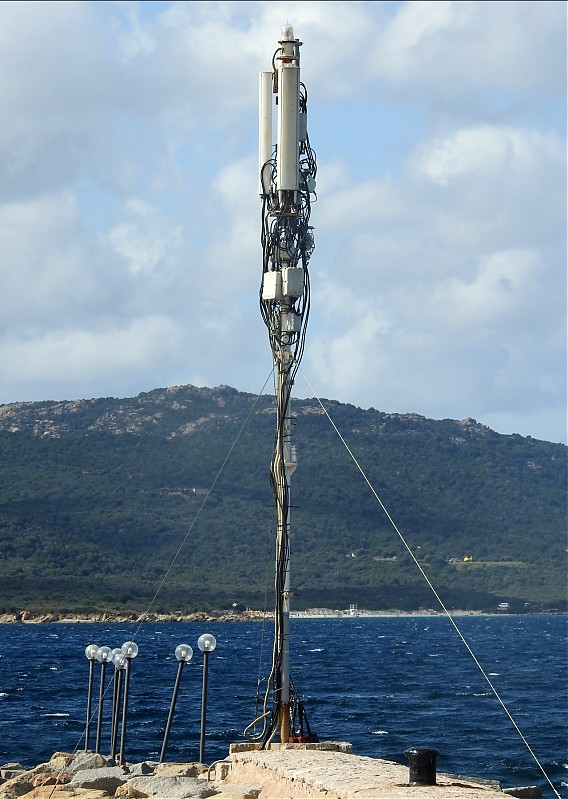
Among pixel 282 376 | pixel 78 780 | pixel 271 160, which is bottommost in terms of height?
pixel 78 780

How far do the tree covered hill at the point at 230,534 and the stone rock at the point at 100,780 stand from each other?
115 meters

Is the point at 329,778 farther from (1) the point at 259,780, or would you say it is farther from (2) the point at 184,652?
(2) the point at 184,652

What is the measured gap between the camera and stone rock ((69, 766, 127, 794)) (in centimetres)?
1989

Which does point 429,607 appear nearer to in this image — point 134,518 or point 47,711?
point 134,518

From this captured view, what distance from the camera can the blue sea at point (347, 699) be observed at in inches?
1394

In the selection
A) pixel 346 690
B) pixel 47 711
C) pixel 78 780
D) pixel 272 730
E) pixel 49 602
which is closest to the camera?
pixel 78 780

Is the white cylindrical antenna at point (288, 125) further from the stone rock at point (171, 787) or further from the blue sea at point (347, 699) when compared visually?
the stone rock at point (171, 787)

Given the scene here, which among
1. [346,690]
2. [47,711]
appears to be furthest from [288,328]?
[346,690]

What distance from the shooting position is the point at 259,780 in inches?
712

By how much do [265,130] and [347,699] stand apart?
3154cm

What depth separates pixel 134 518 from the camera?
16588cm

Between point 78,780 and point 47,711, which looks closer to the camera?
point 78,780

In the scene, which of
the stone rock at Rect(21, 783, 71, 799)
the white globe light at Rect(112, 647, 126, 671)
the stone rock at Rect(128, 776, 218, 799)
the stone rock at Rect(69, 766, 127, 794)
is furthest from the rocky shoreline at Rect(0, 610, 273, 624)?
the stone rock at Rect(128, 776, 218, 799)

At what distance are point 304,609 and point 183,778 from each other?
468 feet
